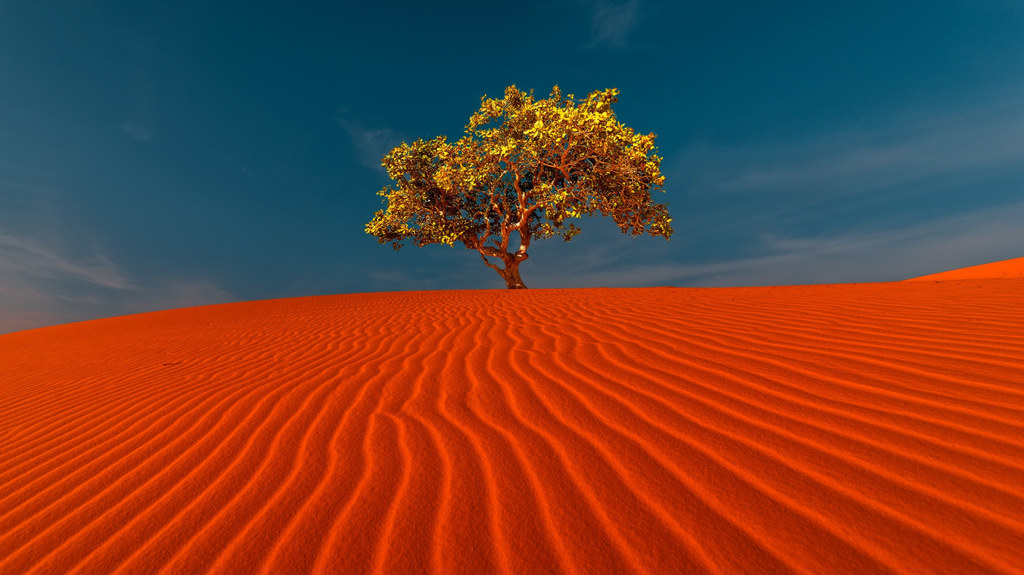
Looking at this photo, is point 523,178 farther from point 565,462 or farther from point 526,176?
point 565,462

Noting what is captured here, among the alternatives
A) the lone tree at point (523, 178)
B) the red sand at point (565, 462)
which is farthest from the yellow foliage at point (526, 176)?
the red sand at point (565, 462)

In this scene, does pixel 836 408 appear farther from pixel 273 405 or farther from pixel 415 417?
pixel 273 405

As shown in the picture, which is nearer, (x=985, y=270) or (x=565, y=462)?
(x=565, y=462)

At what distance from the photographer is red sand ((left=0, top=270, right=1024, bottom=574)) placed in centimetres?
153

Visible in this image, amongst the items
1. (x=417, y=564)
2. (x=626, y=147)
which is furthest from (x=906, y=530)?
(x=626, y=147)

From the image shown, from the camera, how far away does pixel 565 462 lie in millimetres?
2109

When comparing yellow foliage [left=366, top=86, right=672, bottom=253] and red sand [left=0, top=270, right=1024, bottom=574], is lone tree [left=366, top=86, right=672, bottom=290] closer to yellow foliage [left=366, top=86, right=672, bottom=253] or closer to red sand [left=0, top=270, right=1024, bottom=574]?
yellow foliage [left=366, top=86, right=672, bottom=253]

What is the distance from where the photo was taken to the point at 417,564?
5.03ft

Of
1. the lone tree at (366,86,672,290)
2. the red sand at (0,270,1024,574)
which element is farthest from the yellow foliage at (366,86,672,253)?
the red sand at (0,270,1024,574)

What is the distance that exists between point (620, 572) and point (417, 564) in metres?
0.67

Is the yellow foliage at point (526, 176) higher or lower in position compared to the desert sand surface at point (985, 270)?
higher

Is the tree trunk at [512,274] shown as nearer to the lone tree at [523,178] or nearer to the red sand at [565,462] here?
the lone tree at [523,178]

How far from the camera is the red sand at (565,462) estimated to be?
1.53 meters

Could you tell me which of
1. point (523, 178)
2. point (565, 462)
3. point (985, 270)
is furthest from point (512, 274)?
point (985, 270)
